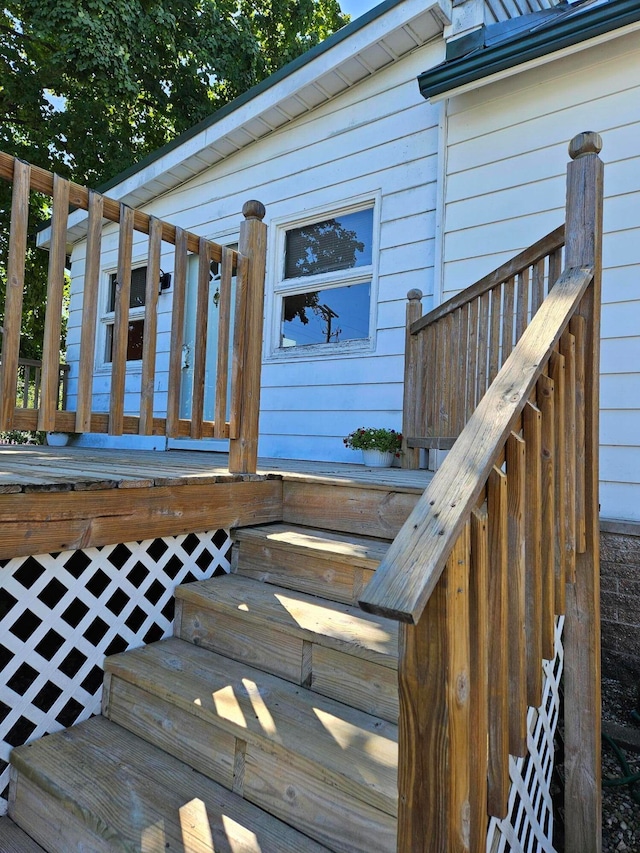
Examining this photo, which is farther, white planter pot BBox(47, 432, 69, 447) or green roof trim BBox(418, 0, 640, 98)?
white planter pot BBox(47, 432, 69, 447)

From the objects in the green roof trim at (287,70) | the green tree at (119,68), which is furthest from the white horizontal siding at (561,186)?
the green tree at (119,68)

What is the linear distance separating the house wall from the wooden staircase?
2170mm

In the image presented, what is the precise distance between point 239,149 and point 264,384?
2303 millimetres

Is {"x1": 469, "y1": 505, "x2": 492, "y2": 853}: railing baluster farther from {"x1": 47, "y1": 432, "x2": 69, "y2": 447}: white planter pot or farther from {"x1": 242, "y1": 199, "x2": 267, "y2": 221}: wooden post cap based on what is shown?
{"x1": 47, "y1": 432, "x2": 69, "y2": 447}: white planter pot

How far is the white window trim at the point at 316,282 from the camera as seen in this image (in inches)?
157

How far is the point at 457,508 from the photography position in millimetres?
826

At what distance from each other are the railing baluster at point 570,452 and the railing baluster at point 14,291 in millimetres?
1673

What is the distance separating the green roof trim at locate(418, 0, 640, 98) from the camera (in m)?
2.74

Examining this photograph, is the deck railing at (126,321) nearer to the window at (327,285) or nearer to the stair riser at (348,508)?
the stair riser at (348,508)

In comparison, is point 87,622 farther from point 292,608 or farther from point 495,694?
point 495,694

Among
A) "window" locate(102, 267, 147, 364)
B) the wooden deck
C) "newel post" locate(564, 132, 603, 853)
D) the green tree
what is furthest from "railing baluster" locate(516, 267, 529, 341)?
the green tree

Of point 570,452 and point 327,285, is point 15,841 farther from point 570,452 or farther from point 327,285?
point 327,285

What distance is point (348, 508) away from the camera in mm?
2156

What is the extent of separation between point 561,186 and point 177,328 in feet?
8.33
